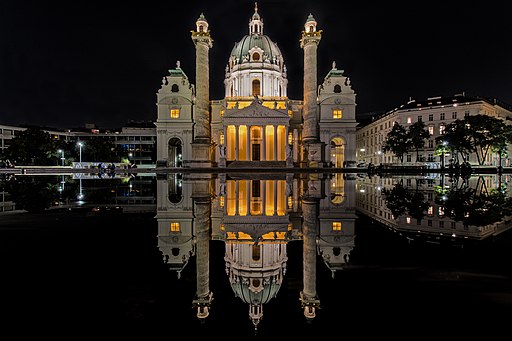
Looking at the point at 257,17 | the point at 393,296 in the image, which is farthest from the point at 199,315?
the point at 257,17

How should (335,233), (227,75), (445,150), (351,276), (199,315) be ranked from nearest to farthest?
(199,315), (351,276), (335,233), (445,150), (227,75)

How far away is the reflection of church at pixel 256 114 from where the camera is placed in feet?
174

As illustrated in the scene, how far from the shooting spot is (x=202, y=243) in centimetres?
666

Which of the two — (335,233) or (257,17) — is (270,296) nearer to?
(335,233)

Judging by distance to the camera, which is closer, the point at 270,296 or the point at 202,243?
the point at 270,296

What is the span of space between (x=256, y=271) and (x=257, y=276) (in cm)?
15

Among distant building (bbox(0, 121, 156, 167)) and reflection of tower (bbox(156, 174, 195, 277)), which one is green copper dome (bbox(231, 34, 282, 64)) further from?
reflection of tower (bbox(156, 174, 195, 277))

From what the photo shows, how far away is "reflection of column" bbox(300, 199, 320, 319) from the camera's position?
11.8 feet

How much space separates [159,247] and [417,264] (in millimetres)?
4469

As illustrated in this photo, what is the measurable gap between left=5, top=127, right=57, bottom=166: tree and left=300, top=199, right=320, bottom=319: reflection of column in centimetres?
7816

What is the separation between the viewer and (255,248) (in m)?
6.18

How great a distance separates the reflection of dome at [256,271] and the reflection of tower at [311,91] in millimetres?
46571

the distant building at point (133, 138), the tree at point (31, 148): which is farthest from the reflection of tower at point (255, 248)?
the distant building at point (133, 138)

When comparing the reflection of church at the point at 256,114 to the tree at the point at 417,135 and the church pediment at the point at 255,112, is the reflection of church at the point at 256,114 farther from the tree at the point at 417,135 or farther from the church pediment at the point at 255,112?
the tree at the point at 417,135
